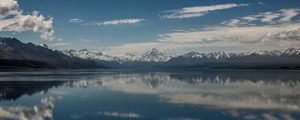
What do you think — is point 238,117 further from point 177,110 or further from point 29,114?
point 29,114

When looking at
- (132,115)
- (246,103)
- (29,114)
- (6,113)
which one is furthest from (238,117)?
(6,113)

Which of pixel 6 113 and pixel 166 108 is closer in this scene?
pixel 6 113

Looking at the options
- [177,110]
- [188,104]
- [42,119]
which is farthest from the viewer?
[188,104]

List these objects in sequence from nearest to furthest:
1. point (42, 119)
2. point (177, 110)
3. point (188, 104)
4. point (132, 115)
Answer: point (42, 119) → point (132, 115) → point (177, 110) → point (188, 104)

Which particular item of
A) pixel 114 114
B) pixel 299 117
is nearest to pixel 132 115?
pixel 114 114

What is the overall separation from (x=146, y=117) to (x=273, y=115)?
31.0ft

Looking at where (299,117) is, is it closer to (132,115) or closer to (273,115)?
(273,115)

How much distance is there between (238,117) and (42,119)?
1401 centimetres

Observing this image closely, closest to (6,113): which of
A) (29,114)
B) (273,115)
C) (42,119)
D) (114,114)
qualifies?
(29,114)

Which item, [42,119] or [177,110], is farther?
[177,110]

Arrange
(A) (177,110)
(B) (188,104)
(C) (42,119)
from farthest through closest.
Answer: (B) (188,104)
(A) (177,110)
(C) (42,119)

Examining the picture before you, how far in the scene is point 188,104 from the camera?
39875 millimetres

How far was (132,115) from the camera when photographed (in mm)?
31906

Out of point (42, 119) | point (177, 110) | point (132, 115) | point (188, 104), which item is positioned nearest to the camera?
point (42, 119)
